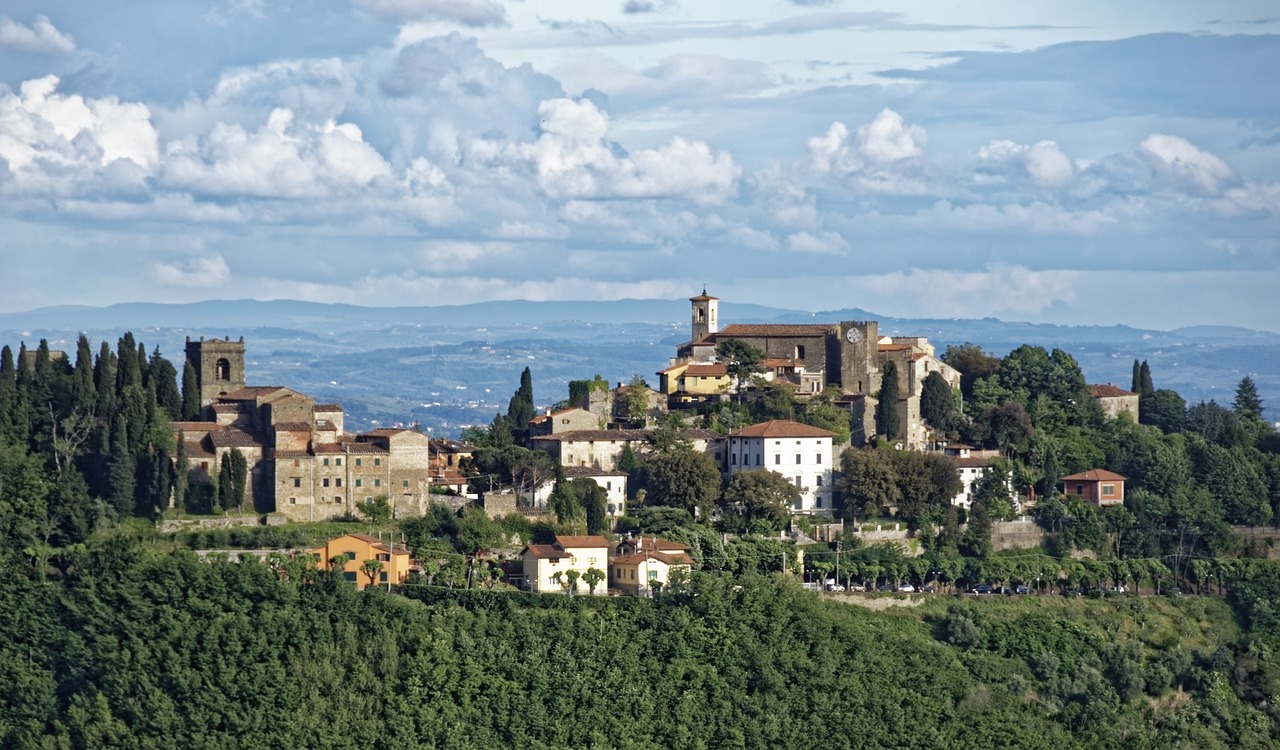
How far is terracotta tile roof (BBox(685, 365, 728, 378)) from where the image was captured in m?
67.4

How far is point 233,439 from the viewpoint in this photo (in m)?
57.3

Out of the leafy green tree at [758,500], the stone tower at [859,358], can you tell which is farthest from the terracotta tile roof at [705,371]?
the leafy green tree at [758,500]

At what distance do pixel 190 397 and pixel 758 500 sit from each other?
16.2 meters

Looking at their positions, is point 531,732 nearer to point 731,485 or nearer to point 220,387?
point 731,485

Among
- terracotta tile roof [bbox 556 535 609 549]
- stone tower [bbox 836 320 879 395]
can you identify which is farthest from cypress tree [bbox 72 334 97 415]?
stone tower [bbox 836 320 879 395]

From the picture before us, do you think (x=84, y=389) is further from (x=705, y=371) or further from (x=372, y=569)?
(x=705, y=371)

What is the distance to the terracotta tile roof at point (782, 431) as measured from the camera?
201 ft

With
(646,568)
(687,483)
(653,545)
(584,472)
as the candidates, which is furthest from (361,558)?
(687,483)

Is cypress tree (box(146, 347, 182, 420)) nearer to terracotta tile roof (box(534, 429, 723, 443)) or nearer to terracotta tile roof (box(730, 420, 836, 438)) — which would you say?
terracotta tile roof (box(534, 429, 723, 443))

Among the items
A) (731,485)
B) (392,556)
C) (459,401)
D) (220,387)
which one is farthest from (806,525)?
(459,401)

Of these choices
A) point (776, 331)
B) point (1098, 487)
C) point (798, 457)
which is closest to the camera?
point (798, 457)

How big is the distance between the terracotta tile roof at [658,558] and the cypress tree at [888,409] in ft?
40.1

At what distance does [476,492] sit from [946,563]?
1303cm

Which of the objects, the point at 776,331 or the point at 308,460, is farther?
the point at 776,331
